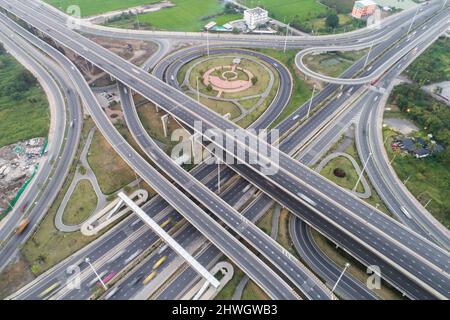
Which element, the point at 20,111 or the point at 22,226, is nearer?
the point at 22,226

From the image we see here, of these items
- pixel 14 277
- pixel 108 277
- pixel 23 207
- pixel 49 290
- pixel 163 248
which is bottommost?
pixel 14 277

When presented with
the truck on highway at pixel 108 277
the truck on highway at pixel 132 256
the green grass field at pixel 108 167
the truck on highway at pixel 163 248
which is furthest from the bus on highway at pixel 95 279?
the green grass field at pixel 108 167

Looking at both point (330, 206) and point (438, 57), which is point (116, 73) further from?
point (438, 57)

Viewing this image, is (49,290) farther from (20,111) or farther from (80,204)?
(20,111)

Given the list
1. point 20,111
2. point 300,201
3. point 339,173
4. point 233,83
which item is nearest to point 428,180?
point 339,173

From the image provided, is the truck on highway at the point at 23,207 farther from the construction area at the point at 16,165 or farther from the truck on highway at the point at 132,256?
the truck on highway at the point at 132,256

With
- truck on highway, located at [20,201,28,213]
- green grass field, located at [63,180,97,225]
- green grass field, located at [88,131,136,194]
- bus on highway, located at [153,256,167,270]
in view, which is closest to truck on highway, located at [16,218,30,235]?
truck on highway, located at [20,201,28,213]

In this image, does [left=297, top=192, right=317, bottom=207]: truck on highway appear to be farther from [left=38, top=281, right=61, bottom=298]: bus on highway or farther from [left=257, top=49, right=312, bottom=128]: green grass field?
[left=38, top=281, right=61, bottom=298]: bus on highway
